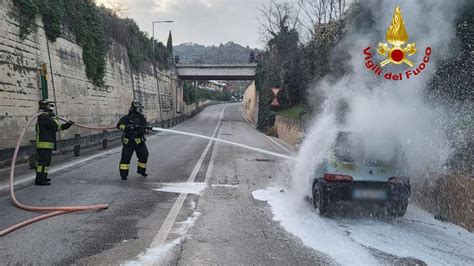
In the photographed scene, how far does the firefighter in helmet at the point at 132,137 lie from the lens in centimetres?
983

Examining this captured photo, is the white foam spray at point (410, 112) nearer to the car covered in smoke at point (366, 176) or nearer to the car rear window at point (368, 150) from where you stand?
the car rear window at point (368, 150)

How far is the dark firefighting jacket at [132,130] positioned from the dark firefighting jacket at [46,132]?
1.39 meters

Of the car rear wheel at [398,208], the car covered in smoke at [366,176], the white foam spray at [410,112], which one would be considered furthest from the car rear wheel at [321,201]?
the car rear wheel at [398,208]

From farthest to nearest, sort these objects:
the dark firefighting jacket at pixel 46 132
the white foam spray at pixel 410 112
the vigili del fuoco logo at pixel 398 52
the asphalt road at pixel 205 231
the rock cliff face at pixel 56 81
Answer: the rock cliff face at pixel 56 81 < the dark firefighting jacket at pixel 46 132 < the vigili del fuoco logo at pixel 398 52 < the white foam spray at pixel 410 112 < the asphalt road at pixel 205 231

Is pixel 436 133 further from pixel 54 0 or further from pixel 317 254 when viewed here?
pixel 54 0

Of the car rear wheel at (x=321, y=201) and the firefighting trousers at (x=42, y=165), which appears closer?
the car rear wheel at (x=321, y=201)

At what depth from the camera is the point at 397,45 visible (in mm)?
8852

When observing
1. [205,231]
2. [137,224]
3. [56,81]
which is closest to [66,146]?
[56,81]

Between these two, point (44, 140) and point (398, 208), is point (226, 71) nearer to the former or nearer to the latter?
point (44, 140)

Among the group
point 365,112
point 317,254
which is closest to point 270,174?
point 365,112

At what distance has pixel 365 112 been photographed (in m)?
7.45

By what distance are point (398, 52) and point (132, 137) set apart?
5969mm

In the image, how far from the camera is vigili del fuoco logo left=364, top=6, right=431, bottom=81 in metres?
8.34

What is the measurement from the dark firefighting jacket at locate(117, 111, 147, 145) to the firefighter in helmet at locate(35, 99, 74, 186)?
4.54 ft
